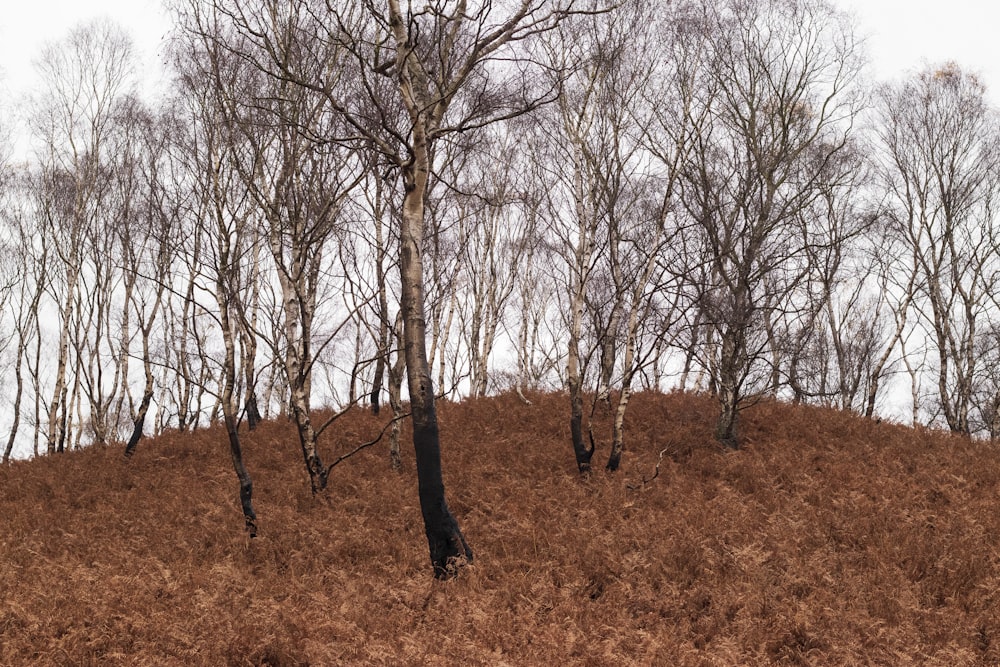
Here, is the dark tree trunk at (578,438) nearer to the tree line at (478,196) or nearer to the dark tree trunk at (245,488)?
the tree line at (478,196)

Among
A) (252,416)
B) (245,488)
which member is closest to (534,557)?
(245,488)

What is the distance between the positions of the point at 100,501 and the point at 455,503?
6.35 metres

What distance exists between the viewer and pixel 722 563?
7508mm

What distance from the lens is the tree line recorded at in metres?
9.71

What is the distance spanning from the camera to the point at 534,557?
8.03 meters

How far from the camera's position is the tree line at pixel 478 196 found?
971 cm

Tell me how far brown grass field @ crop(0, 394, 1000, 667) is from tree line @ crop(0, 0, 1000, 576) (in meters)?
0.82

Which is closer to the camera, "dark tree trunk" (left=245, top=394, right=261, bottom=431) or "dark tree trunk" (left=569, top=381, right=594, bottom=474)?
"dark tree trunk" (left=569, top=381, right=594, bottom=474)

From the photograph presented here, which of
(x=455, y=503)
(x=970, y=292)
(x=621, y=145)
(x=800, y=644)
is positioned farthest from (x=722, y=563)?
(x=970, y=292)

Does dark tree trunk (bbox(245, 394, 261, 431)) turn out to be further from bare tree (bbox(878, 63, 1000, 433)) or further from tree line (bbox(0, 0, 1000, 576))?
bare tree (bbox(878, 63, 1000, 433))

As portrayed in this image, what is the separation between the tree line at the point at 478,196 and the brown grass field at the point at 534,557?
2.68ft

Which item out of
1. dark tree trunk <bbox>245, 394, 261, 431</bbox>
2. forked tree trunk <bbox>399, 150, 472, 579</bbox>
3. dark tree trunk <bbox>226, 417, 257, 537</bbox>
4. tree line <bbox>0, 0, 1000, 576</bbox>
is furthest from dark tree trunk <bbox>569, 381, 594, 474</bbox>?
dark tree trunk <bbox>245, 394, 261, 431</bbox>

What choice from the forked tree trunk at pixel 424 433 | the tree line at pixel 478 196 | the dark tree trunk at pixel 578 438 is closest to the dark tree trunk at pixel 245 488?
the tree line at pixel 478 196

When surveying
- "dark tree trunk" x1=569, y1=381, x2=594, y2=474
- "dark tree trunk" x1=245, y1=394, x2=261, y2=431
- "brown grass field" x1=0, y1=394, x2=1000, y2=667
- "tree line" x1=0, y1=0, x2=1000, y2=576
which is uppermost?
"tree line" x1=0, y1=0, x2=1000, y2=576
